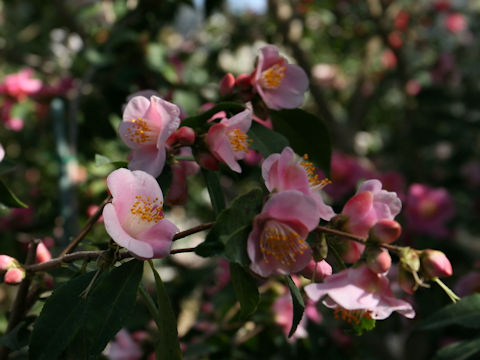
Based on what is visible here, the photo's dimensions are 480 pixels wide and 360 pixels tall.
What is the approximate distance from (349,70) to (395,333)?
7.20 ft

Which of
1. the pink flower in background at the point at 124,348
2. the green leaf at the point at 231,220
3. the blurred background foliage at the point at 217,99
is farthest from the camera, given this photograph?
the blurred background foliage at the point at 217,99

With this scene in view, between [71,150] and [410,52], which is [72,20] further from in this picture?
[410,52]

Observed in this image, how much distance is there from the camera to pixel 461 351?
31.1 inches

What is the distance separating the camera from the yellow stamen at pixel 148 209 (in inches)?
23.8

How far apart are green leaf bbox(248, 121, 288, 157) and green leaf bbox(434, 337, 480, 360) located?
413 mm

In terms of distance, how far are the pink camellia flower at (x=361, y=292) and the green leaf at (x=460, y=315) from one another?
20cm

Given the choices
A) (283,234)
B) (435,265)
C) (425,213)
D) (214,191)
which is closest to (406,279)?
(435,265)

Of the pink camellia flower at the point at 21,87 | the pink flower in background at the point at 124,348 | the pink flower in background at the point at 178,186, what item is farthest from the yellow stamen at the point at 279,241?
the pink camellia flower at the point at 21,87

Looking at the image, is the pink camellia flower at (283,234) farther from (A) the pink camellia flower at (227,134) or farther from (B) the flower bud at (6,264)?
(B) the flower bud at (6,264)

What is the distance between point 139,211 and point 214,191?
112 millimetres

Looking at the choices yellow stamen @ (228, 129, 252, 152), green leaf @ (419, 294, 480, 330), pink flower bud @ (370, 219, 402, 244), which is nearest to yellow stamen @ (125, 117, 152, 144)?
yellow stamen @ (228, 129, 252, 152)

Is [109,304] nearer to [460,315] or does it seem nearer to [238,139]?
[238,139]

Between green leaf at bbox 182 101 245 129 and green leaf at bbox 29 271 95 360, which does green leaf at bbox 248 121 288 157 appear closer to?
green leaf at bbox 182 101 245 129

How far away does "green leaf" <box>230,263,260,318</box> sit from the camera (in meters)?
0.59
